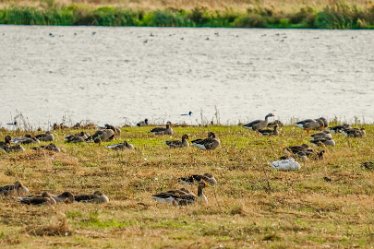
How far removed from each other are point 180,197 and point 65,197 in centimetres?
166

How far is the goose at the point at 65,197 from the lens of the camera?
15.2 metres

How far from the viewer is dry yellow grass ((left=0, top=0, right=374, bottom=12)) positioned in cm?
6650

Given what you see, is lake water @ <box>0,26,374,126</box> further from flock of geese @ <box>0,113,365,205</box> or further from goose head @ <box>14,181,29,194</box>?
goose head @ <box>14,181,29,194</box>

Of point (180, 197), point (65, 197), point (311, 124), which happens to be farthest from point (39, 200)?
point (311, 124)

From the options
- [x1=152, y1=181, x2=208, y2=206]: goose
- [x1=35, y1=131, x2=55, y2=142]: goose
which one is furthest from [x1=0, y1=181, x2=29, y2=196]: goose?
[x1=35, y1=131, x2=55, y2=142]: goose

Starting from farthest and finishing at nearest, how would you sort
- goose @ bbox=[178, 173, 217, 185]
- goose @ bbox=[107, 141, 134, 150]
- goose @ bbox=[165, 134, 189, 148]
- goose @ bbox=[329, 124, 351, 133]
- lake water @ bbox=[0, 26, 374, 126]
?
lake water @ bbox=[0, 26, 374, 126] → goose @ bbox=[329, 124, 351, 133] → goose @ bbox=[165, 134, 189, 148] → goose @ bbox=[107, 141, 134, 150] → goose @ bbox=[178, 173, 217, 185]

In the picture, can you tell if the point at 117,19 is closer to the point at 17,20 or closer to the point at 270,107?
the point at 17,20

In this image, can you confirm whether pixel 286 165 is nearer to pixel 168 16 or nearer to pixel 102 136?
pixel 102 136

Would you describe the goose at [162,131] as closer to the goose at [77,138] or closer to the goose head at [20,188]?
the goose at [77,138]

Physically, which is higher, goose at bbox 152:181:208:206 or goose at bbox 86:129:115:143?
goose at bbox 152:181:208:206

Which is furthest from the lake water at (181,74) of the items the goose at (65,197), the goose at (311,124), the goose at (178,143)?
the goose at (65,197)

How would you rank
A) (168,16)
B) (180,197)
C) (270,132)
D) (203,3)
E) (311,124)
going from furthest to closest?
1. (203,3)
2. (168,16)
3. (311,124)
4. (270,132)
5. (180,197)

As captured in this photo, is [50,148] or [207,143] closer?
[50,148]

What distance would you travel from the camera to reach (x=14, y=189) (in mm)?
15680
